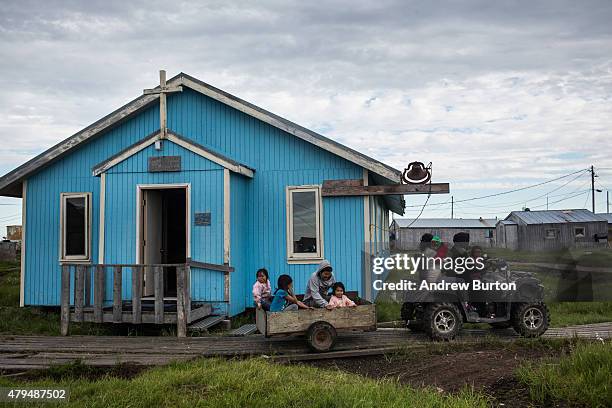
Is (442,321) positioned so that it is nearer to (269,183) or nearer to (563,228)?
(269,183)

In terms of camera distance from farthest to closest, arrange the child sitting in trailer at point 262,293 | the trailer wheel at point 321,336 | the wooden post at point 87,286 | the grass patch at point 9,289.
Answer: the grass patch at point 9,289 → the wooden post at point 87,286 → the child sitting in trailer at point 262,293 → the trailer wheel at point 321,336

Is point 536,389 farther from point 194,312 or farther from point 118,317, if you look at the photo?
point 118,317

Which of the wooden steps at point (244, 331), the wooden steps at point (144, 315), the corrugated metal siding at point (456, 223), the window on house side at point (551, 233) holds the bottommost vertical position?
the wooden steps at point (244, 331)

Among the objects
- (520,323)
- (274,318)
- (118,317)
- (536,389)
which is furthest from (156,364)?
(520,323)

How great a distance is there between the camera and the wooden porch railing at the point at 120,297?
10.9m

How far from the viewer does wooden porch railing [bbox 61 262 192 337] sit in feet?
35.8

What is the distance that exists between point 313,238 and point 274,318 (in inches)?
175

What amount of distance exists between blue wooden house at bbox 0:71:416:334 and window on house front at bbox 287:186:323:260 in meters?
0.02

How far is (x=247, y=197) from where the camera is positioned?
13742 millimetres

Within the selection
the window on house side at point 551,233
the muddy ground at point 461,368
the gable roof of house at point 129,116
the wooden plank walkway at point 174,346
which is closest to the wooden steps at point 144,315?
the wooden plank walkway at point 174,346

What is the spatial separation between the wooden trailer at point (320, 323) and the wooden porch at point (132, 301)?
2172mm

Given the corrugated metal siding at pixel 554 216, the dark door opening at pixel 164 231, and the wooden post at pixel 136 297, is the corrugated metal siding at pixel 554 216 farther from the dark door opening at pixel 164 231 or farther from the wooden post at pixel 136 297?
the wooden post at pixel 136 297

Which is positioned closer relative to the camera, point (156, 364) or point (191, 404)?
point (191, 404)
